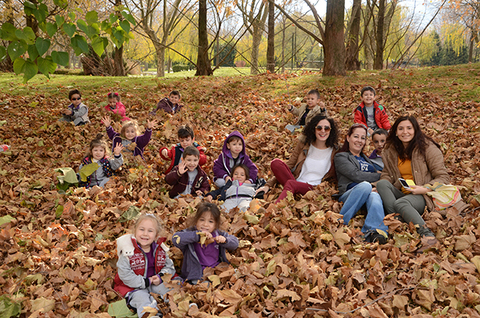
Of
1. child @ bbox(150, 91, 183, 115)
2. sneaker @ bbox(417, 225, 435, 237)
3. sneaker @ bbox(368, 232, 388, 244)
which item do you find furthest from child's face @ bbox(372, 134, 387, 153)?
child @ bbox(150, 91, 183, 115)

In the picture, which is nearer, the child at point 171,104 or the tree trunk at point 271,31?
the child at point 171,104

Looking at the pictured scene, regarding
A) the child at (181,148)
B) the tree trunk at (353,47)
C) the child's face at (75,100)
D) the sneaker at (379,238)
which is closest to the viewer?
the sneaker at (379,238)

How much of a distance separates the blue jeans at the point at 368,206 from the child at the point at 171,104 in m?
5.51

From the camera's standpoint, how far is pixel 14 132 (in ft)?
25.1

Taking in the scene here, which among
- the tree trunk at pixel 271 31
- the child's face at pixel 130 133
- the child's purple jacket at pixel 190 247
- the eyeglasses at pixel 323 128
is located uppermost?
the tree trunk at pixel 271 31

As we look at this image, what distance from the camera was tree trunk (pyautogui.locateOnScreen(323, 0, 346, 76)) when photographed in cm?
1059

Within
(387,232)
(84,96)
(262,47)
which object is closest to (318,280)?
(387,232)

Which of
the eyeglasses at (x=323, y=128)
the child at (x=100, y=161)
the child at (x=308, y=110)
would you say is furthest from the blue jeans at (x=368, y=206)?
the child at (x=100, y=161)

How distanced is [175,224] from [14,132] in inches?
222

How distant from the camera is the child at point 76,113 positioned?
797 centimetres

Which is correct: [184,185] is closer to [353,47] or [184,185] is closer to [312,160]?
[312,160]

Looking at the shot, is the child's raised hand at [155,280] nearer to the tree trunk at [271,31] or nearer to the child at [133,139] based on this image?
the child at [133,139]

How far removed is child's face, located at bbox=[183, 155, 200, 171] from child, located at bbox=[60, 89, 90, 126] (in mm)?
4302

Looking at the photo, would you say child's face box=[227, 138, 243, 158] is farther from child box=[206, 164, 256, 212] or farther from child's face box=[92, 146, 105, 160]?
child's face box=[92, 146, 105, 160]
